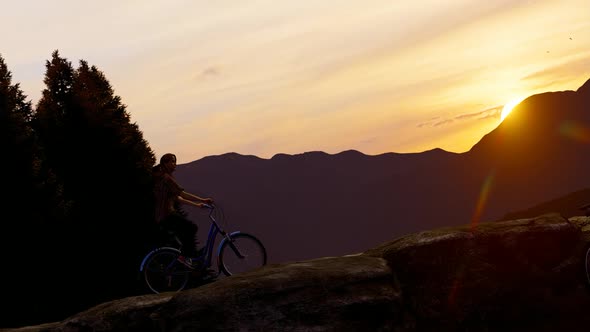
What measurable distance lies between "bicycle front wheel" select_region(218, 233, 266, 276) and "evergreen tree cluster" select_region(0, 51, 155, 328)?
15.1m

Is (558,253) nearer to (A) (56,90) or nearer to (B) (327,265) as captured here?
(B) (327,265)

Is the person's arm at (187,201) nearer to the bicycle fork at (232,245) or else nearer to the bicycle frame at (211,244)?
the bicycle frame at (211,244)

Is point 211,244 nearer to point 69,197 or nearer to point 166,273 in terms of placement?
point 166,273

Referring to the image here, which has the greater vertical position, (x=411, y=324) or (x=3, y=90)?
(x=3, y=90)

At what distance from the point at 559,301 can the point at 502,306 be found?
1.32 m

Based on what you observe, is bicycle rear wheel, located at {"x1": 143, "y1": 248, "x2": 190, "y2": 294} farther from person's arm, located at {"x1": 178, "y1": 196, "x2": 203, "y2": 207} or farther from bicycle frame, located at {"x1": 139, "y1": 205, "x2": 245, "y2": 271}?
person's arm, located at {"x1": 178, "y1": 196, "x2": 203, "y2": 207}

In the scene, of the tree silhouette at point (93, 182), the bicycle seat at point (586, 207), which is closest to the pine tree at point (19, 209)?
the tree silhouette at point (93, 182)

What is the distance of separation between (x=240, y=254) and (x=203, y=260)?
93 cm

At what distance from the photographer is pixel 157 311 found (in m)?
12.5

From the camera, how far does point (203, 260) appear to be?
14430 millimetres

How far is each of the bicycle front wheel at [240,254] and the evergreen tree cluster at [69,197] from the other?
15.1m

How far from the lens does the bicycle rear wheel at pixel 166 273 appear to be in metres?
14.3

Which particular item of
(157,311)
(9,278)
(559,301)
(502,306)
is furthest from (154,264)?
(9,278)

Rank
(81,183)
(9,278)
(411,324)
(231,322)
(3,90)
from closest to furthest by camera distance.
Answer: (231,322)
(411,324)
(9,278)
(3,90)
(81,183)
